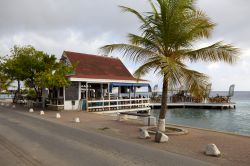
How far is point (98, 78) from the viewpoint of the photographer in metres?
26.7

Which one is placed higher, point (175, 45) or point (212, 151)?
point (175, 45)

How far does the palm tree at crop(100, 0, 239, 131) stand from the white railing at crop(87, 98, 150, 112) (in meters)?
12.6

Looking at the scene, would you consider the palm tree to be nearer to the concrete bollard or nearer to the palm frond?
the palm frond

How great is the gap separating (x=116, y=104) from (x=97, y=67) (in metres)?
5.05

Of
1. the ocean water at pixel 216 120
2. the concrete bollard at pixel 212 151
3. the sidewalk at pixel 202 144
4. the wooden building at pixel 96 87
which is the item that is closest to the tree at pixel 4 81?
the wooden building at pixel 96 87

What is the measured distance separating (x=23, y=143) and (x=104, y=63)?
73.8 ft

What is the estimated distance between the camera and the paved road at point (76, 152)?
8195 mm

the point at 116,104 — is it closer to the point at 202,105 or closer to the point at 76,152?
the point at 76,152

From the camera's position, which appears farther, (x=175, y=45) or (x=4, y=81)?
(x=4, y=81)

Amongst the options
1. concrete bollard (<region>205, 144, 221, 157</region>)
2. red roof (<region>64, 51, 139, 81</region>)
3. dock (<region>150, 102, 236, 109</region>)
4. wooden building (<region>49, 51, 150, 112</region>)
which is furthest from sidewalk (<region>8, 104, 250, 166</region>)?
dock (<region>150, 102, 236, 109</region>)

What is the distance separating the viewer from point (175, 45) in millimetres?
13984

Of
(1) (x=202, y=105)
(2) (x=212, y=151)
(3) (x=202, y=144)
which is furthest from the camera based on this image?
(1) (x=202, y=105)

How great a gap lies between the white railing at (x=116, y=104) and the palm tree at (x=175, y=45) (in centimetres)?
1261

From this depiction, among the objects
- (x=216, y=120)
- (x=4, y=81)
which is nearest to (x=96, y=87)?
(x=4, y=81)
